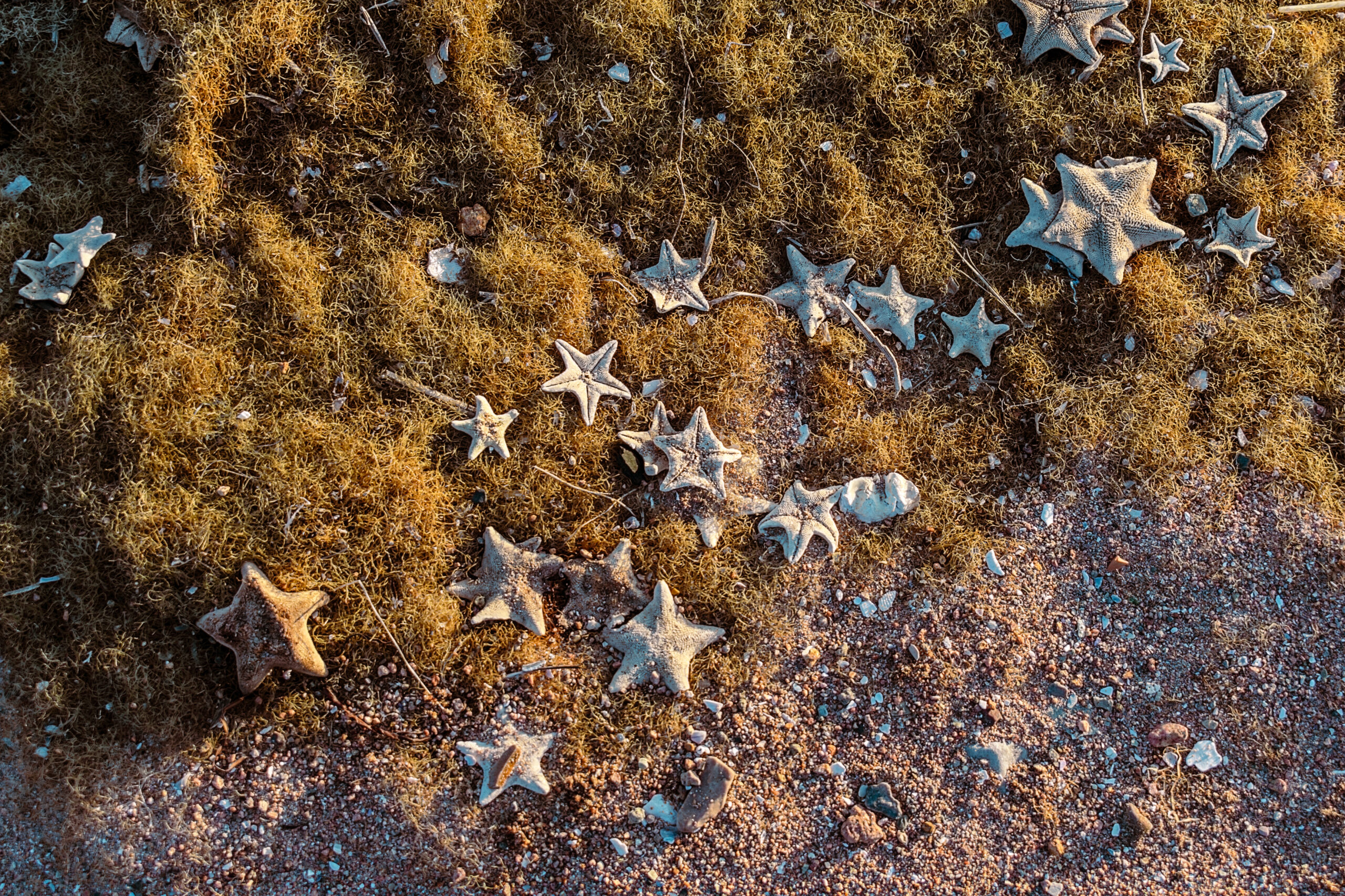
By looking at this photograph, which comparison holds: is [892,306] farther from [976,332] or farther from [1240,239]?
[1240,239]

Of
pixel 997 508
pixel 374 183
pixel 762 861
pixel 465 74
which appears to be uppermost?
pixel 465 74

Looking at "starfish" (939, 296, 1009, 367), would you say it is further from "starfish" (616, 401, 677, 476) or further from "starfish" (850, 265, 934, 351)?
"starfish" (616, 401, 677, 476)

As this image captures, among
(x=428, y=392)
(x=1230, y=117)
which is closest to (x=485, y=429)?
(x=428, y=392)

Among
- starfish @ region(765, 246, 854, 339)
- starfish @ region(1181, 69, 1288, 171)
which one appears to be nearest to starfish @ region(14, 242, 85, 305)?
starfish @ region(765, 246, 854, 339)

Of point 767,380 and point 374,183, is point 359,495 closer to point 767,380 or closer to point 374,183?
point 374,183

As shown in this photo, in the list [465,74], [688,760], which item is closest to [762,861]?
[688,760]

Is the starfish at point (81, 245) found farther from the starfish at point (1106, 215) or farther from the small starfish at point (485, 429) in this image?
the starfish at point (1106, 215)
